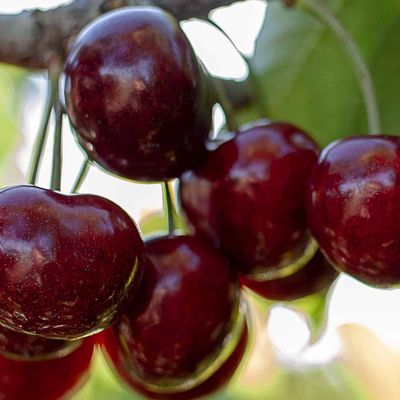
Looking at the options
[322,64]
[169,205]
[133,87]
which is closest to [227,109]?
[169,205]

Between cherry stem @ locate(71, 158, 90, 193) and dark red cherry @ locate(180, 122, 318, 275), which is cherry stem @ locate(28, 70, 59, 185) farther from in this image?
dark red cherry @ locate(180, 122, 318, 275)

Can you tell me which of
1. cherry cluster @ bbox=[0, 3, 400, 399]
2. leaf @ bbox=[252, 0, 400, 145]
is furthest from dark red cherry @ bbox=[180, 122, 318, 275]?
leaf @ bbox=[252, 0, 400, 145]

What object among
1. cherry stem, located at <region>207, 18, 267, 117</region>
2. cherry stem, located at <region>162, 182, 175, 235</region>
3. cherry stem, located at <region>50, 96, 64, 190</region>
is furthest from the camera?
cherry stem, located at <region>207, 18, 267, 117</region>

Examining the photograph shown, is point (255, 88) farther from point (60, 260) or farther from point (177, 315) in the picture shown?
point (60, 260)

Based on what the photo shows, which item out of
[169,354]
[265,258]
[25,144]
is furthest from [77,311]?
[25,144]

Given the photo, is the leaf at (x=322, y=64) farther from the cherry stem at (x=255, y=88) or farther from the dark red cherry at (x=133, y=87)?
the dark red cherry at (x=133, y=87)

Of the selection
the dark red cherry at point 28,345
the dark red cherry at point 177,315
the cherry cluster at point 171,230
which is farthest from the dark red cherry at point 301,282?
the dark red cherry at point 28,345

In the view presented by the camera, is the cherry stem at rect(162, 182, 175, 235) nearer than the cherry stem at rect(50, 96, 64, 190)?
No

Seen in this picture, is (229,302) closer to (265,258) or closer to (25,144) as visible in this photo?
(265,258)
